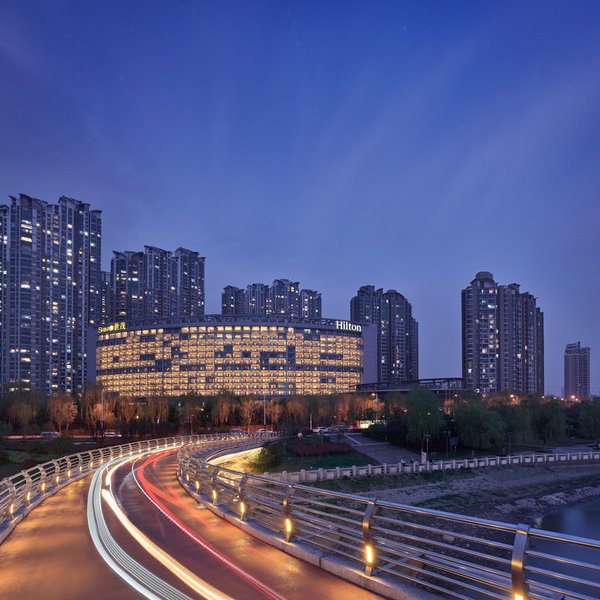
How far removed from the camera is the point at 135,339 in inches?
5915

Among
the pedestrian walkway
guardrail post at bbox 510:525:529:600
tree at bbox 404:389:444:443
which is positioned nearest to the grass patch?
the pedestrian walkway

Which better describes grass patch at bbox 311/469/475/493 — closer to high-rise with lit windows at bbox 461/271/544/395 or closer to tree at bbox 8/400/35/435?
tree at bbox 8/400/35/435

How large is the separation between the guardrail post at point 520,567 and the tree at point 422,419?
60.1 meters

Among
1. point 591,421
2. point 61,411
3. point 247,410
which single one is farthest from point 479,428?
point 61,411

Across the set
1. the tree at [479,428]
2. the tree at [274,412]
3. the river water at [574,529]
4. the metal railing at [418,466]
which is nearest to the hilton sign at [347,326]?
the tree at [274,412]

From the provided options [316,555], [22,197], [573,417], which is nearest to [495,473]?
[316,555]

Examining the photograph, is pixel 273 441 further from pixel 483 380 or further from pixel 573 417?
pixel 483 380

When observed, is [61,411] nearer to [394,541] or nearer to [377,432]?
[377,432]

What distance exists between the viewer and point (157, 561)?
8.92 meters

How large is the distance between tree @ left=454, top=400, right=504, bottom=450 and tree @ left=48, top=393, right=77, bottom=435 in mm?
50583

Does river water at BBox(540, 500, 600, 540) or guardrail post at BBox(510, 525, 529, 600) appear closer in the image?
guardrail post at BBox(510, 525, 529, 600)

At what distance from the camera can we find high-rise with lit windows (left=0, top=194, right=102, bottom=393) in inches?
5620

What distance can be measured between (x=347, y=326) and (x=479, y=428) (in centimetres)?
9243

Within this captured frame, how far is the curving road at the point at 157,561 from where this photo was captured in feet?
24.4
